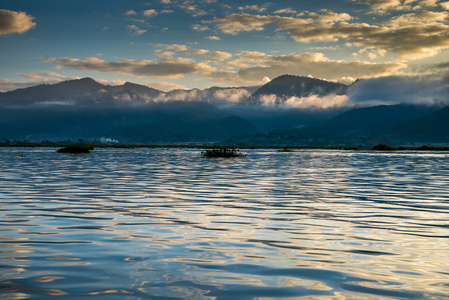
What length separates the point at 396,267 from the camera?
42.0ft

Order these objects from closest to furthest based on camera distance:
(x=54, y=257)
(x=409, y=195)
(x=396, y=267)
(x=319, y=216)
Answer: (x=396, y=267) < (x=54, y=257) < (x=319, y=216) < (x=409, y=195)

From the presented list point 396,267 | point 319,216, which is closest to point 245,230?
point 319,216

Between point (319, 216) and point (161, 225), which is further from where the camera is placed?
point (319, 216)

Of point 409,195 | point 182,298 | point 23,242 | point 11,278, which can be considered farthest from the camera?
point 409,195

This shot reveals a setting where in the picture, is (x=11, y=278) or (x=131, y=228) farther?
(x=131, y=228)

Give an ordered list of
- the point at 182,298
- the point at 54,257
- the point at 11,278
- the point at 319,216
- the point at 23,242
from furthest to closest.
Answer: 1. the point at 319,216
2. the point at 23,242
3. the point at 54,257
4. the point at 11,278
5. the point at 182,298

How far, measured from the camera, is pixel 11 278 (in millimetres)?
11406

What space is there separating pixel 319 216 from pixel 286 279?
10.9 m

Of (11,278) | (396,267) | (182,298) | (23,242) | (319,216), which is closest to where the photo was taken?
(182,298)

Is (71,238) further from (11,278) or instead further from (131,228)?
(11,278)

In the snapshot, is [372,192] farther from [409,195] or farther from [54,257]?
[54,257]

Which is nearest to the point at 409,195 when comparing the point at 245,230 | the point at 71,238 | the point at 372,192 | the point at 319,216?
the point at 372,192

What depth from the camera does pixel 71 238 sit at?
16422 mm

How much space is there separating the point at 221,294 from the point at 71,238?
779cm
